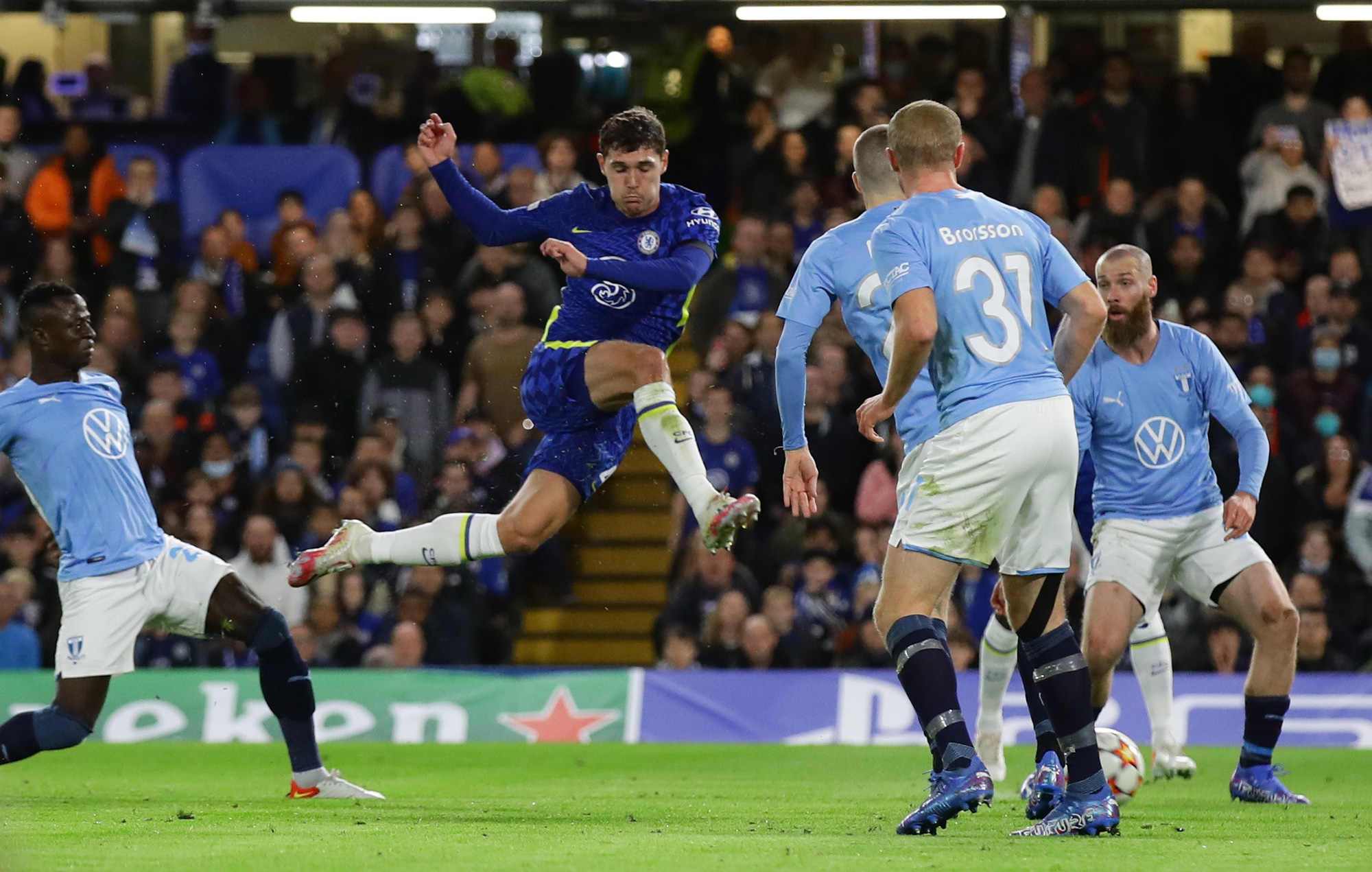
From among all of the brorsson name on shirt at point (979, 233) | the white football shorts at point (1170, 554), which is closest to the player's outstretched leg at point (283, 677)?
the brorsson name on shirt at point (979, 233)

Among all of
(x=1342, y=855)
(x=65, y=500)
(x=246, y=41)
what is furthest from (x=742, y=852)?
(x=246, y=41)

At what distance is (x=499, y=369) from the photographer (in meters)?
13.8

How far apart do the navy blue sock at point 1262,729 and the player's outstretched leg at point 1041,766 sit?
1.13 m

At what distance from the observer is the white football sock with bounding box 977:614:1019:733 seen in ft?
29.1

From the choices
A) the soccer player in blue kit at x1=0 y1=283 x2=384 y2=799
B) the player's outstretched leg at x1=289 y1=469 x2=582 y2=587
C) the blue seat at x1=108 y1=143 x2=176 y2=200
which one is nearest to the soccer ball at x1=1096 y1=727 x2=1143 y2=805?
the player's outstretched leg at x1=289 y1=469 x2=582 y2=587

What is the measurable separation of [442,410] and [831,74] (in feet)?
18.1

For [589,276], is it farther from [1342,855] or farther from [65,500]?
[1342,855]

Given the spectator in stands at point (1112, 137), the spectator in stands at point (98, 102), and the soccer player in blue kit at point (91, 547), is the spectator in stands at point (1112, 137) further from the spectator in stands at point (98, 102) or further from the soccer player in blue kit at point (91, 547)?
the soccer player in blue kit at point (91, 547)

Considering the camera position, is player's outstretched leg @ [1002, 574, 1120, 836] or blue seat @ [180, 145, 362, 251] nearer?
player's outstretched leg @ [1002, 574, 1120, 836]

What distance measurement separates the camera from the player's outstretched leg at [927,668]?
6.04m

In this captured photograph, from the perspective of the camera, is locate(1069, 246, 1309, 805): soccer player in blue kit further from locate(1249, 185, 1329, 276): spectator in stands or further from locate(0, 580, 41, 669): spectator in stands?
locate(0, 580, 41, 669): spectator in stands

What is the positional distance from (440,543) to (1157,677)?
152 inches

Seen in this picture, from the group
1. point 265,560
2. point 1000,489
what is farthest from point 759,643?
point 1000,489

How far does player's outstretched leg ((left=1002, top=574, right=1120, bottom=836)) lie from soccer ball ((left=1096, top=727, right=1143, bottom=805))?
1641 mm
